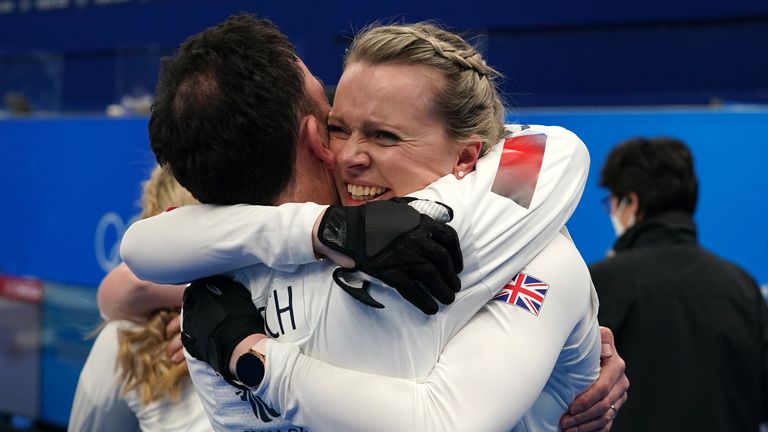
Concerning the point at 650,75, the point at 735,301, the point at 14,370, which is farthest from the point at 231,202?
the point at 650,75

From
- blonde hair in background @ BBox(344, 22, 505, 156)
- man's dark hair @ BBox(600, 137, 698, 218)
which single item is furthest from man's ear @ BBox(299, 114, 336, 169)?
man's dark hair @ BBox(600, 137, 698, 218)

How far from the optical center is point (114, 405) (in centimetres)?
194

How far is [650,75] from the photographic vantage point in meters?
6.17

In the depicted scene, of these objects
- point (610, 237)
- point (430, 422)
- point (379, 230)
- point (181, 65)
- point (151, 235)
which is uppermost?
point (181, 65)

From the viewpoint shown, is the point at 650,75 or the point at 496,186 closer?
the point at 496,186

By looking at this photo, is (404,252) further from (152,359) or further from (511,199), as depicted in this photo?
(152,359)

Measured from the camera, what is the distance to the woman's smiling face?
138cm

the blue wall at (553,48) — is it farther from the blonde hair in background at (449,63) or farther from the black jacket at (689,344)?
the blonde hair in background at (449,63)

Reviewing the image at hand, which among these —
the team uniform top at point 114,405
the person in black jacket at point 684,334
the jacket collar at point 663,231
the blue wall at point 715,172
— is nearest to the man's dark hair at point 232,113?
the team uniform top at point 114,405

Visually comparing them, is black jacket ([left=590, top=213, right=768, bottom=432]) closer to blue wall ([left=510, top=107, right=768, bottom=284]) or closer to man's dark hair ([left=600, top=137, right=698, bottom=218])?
man's dark hair ([left=600, top=137, right=698, bottom=218])

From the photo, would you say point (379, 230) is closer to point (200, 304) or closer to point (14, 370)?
point (200, 304)

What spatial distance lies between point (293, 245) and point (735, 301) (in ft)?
6.54

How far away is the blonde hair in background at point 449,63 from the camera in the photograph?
1.40 meters

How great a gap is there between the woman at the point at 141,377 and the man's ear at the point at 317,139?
0.58 m
